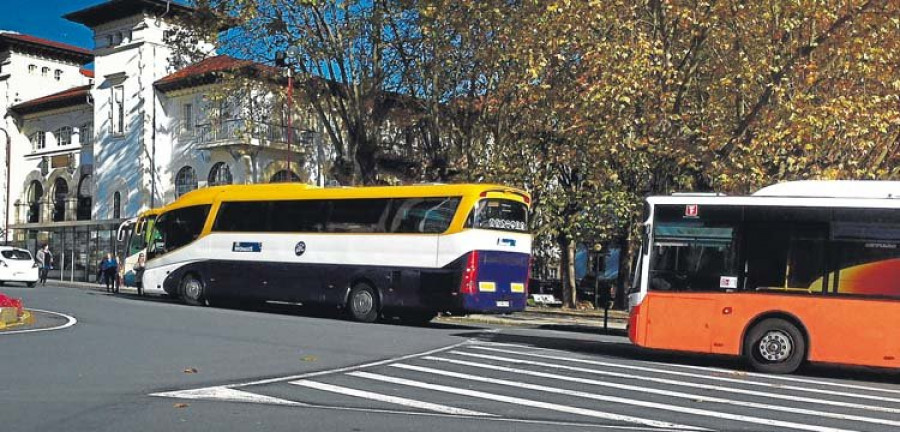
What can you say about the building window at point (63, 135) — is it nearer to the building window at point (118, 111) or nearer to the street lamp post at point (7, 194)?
the street lamp post at point (7, 194)

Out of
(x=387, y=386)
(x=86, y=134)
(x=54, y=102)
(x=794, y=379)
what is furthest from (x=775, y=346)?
(x=54, y=102)

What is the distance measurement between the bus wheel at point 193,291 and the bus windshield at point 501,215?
995 centimetres

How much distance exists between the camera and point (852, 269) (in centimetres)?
1529

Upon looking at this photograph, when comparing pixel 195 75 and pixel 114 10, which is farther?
pixel 114 10

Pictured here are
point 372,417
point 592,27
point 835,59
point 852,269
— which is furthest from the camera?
point 592,27

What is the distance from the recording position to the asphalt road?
9531 millimetres

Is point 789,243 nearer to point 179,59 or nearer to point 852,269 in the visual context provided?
point 852,269

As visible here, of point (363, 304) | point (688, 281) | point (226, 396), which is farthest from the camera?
point (363, 304)

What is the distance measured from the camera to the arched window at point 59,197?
184ft

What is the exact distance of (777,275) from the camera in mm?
15773

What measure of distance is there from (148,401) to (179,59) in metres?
27.7

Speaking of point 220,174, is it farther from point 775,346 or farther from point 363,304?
point 775,346

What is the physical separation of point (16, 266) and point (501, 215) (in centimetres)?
2435

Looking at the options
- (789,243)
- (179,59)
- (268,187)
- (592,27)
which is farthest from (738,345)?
(179,59)
